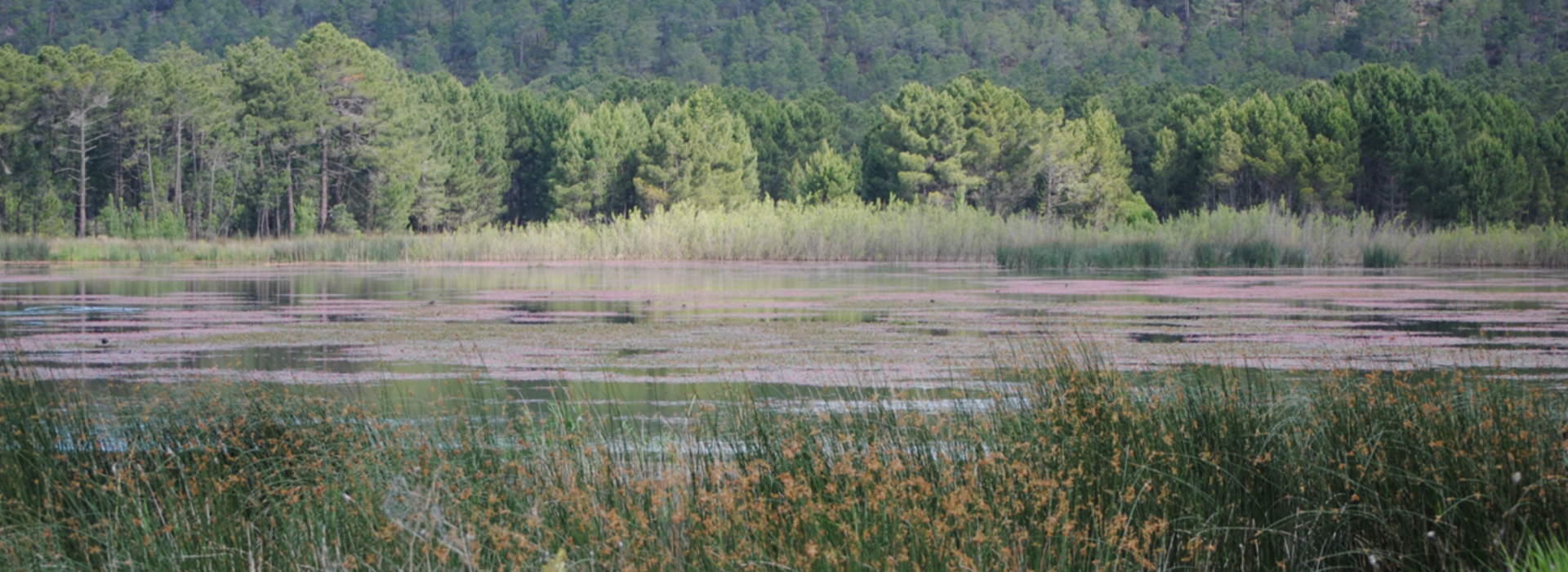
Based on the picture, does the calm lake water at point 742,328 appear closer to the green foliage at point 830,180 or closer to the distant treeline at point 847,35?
the green foliage at point 830,180

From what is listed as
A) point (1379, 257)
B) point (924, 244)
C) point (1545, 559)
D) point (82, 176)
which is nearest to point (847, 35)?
point (82, 176)

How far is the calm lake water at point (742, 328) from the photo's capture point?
306 inches

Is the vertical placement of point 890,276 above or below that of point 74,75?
below

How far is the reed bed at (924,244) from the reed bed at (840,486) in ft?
69.1

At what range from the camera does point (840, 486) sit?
13.7 feet

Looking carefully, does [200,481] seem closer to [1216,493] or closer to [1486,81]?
[1216,493]

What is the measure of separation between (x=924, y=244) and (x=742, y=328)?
19.1 metres

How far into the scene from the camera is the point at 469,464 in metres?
4.44

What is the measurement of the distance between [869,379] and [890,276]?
1455cm

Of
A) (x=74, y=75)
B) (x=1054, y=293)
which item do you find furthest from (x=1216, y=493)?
(x=74, y=75)

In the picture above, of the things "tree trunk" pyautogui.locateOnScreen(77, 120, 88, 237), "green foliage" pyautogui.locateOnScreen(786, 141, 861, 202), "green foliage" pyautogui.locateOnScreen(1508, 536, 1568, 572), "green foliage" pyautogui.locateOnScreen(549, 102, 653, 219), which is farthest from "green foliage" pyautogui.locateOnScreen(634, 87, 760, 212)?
"green foliage" pyautogui.locateOnScreen(1508, 536, 1568, 572)

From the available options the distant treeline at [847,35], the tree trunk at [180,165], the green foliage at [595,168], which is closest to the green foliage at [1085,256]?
the tree trunk at [180,165]

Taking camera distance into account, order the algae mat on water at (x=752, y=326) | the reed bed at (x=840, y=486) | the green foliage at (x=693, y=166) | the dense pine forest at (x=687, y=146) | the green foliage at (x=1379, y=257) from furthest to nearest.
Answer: the green foliage at (x=693, y=166) < the dense pine forest at (x=687, y=146) < the green foliage at (x=1379, y=257) < the algae mat on water at (x=752, y=326) < the reed bed at (x=840, y=486)

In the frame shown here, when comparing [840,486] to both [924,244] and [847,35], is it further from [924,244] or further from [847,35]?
[847,35]
